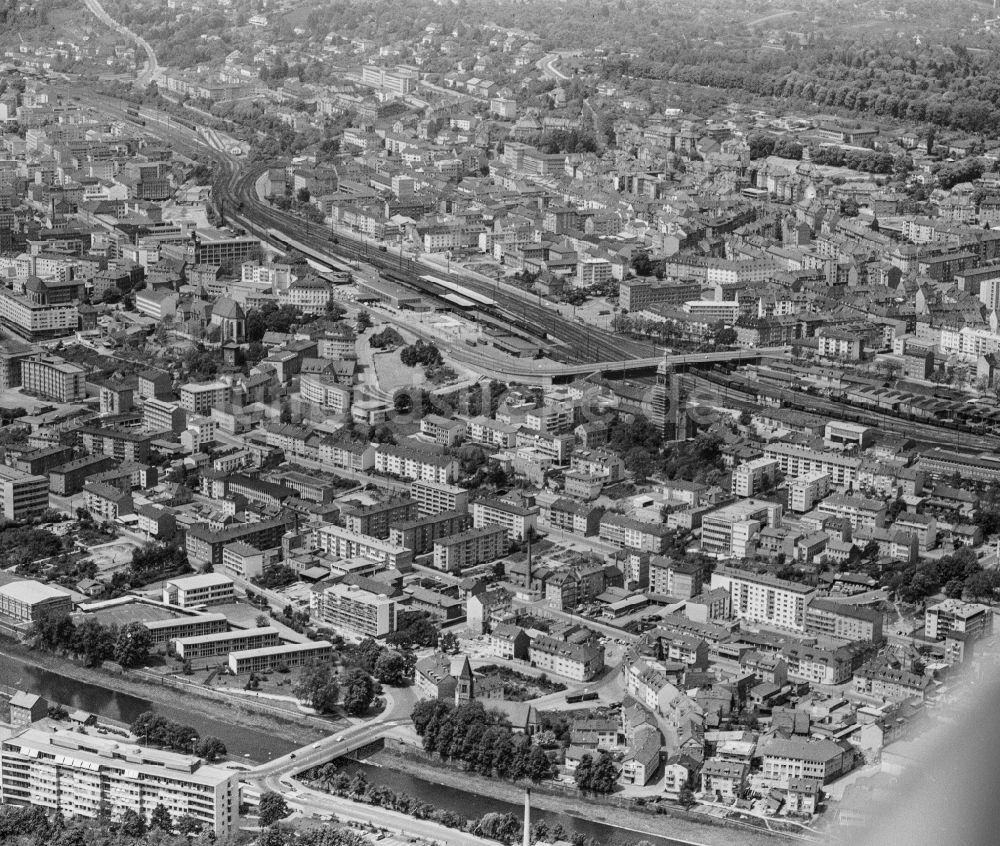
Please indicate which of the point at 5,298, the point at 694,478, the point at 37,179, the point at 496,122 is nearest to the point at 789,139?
the point at 496,122

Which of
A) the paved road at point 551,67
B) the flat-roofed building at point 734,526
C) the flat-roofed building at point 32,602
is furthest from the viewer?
the paved road at point 551,67

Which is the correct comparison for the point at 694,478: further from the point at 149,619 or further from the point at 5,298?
the point at 5,298

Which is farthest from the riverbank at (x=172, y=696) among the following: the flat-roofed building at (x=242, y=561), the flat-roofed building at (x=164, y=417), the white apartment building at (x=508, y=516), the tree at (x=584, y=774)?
the flat-roofed building at (x=164, y=417)

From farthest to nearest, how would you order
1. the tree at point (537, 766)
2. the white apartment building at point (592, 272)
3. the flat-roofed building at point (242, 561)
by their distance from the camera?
the white apartment building at point (592, 272)
the flat-roofed building at point (242, 561)
the tree at point (537, 766)

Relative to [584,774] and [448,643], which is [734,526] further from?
[584,774]

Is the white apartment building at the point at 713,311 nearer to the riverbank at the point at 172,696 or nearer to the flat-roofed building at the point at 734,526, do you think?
the flat-roofed building at the point at 734,526
